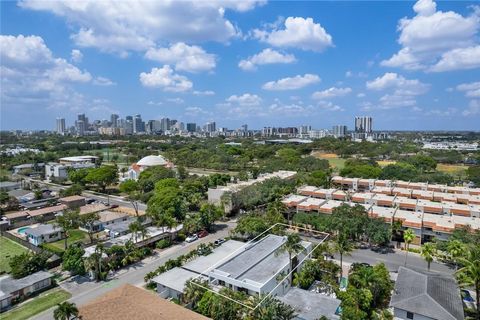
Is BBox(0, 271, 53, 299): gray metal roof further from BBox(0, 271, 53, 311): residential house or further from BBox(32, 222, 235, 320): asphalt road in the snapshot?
BBox(32, 222, 235, 320): asphalt road

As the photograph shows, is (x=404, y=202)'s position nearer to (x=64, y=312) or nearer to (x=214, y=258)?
(x=214, y=258)

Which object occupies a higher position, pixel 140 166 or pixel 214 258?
pixel 140 166

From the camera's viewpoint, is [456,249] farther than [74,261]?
No

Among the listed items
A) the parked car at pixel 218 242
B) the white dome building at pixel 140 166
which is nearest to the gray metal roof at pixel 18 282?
the parked car at pixel 218 242

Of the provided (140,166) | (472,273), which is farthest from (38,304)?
(140,166)

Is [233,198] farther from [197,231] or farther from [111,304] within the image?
[111,304]

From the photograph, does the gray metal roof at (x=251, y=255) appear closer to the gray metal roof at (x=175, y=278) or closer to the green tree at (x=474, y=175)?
the gray metal roof at (x=175, y=278)

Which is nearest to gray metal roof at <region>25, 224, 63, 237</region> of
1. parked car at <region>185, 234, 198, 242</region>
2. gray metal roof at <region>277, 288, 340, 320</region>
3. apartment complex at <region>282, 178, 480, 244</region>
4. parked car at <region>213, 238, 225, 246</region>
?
parked car at <region>185, 234, 198, 242</region>

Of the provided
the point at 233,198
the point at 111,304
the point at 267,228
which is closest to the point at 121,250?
the point at 111,304
